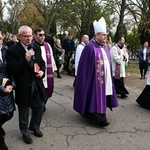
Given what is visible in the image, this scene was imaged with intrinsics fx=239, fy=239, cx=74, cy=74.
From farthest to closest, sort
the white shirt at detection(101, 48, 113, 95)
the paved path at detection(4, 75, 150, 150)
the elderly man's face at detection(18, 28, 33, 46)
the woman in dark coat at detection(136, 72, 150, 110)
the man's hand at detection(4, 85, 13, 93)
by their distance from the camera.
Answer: the woman in dark coat at detection(136, 72, 150, 110) < the white shirt at detection(101, 48, 113, 95) < the paved path at detection(4, 75, 150, 150) < the elderly man's face at detection(18, 28, 33, 46) < the man's hand at detection(4, 85, 13, 93)

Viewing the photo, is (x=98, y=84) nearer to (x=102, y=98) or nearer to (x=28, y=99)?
(x=102, y=98)

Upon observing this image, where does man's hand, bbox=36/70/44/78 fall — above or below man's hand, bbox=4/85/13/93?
above

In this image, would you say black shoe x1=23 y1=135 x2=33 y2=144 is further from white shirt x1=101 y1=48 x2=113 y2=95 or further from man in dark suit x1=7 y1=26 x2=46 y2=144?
white shirt x1=101 y1=48 x2=113 y2=95

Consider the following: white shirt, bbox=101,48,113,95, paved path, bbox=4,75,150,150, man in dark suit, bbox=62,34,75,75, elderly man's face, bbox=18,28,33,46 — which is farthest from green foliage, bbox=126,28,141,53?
elderly man's face, bbox=18,28,33,46

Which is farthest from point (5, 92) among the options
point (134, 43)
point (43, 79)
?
point (134, 43)

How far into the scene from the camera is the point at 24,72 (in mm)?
3658

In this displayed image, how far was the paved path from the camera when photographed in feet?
12.8

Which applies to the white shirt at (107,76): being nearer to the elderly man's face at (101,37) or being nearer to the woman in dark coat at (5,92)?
the elderly man's face at (101,37)

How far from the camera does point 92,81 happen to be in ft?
15.7

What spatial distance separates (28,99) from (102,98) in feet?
5.34

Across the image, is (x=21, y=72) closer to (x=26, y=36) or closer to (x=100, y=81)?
(x=26, y=36)

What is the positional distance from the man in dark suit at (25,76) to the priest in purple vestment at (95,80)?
1065 millimetres

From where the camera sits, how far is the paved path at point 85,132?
12.8ft

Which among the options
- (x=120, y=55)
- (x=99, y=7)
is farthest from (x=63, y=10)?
(x=120, y=55)
